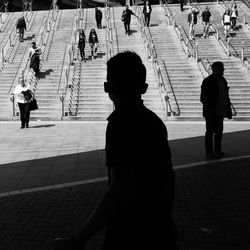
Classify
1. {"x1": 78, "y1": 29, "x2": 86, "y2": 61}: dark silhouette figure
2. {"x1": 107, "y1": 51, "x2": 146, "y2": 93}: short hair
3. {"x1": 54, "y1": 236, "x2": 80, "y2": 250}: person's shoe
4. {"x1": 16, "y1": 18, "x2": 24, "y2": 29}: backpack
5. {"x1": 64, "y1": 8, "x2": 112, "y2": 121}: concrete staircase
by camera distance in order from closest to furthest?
{"x1": 54, "y1": 236, "x2": 80, "y2": 250}: person's shoe → {"x1": 107, "y1": 51, "x2": 146, "y2": 93}: short hair → {"x1": 64, "y1": 8, "x2": 112, "y2": 121}: concrete staircase → {"x1": 78, "y1": 29, "x2": 86, "y2": 61}: dark silhouette figure → {"x1": 16, "y1": 18, "x2": 24, "y2": 29}: backpack

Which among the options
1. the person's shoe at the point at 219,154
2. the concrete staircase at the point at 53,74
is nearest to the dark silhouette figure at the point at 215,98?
the person's shoe at the point at 219,154

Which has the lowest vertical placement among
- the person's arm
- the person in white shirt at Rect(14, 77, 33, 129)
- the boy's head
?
the person in white shirt at Rect(14, 77, 33, 129)

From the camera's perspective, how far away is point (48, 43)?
69.5 ft

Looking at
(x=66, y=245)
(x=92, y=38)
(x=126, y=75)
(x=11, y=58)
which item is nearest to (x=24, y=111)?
(x=92, y=38)

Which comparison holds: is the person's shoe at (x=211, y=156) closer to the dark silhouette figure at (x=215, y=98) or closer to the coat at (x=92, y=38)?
the dark silhouette figure at (x=215, y=98)

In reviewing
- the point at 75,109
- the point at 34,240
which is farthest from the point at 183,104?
the point at 34,240

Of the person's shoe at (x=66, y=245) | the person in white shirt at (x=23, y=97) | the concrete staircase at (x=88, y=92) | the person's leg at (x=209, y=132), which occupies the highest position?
the person's shoe at (x=66, y=245)

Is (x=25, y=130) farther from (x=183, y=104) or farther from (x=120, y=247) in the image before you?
(x=120, y=247)

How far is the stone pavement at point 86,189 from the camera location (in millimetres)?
4316

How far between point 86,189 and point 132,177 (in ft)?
13.9

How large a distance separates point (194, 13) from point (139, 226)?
2026cm

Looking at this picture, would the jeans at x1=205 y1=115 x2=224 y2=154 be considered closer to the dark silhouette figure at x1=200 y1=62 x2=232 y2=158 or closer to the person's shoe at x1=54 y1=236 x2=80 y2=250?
the dark silhouette figure at x1=200 y1=62 x2=232 y2=158

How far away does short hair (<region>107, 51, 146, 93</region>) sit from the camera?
2.02m

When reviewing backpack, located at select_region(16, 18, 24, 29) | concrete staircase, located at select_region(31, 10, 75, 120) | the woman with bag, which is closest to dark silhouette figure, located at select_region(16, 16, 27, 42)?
backpack, located at select_region(16, 18, 24, 29)
